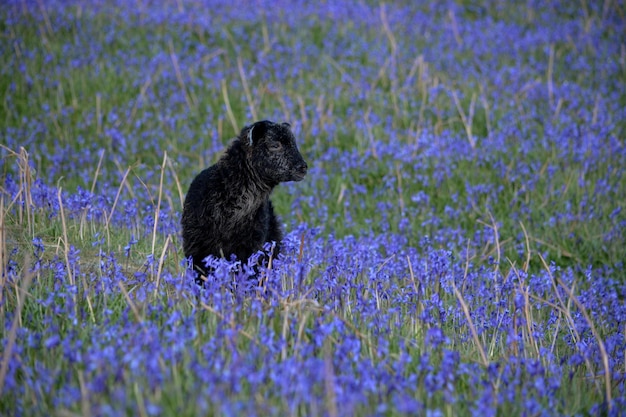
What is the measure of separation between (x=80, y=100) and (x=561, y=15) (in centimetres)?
1214

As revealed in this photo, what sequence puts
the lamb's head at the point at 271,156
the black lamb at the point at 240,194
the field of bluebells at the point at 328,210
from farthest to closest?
the lamb's head at the point at 271,156, the black lamb at the point at 240,194, the field of bluebells at the point at 328,210

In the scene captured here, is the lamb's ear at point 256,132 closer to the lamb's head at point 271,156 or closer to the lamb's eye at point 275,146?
the lamb's head at point 271,156

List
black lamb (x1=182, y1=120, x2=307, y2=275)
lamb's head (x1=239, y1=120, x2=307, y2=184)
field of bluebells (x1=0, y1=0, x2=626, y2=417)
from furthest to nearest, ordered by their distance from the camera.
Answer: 1. lamb's head (x1=239, y1=120, x2=307, y2=184)
2. black lamb (x1=182, y1=120, x2=307, y2=275)
3. field of bluebells (x1=0, y1=0, x2=626, y2=417)

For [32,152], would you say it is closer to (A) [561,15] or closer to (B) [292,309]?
(B) [292,309]

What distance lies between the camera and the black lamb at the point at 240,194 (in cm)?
551

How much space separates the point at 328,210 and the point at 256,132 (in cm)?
341

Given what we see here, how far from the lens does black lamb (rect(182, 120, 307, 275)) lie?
5.51 meters

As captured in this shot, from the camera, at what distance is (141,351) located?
335cm

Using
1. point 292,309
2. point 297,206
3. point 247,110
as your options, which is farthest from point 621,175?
point 292,309

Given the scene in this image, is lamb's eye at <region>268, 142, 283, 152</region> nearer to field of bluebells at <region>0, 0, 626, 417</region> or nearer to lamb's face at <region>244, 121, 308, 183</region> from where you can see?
lamb's face at <region>244, 121, 308, 183</region>

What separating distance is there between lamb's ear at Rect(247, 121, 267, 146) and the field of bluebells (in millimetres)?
839

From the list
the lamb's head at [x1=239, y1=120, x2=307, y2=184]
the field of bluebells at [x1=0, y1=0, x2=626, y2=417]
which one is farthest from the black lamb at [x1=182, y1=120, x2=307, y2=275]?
the field of bluebells at [x1=0, y1=0, x2=626, y2=417]

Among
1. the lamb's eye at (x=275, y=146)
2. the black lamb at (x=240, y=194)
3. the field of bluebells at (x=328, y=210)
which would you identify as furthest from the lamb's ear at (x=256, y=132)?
the field of bluebells at (x=328, y=210)

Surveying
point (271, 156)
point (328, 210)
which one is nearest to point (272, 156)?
point (271, 156)
